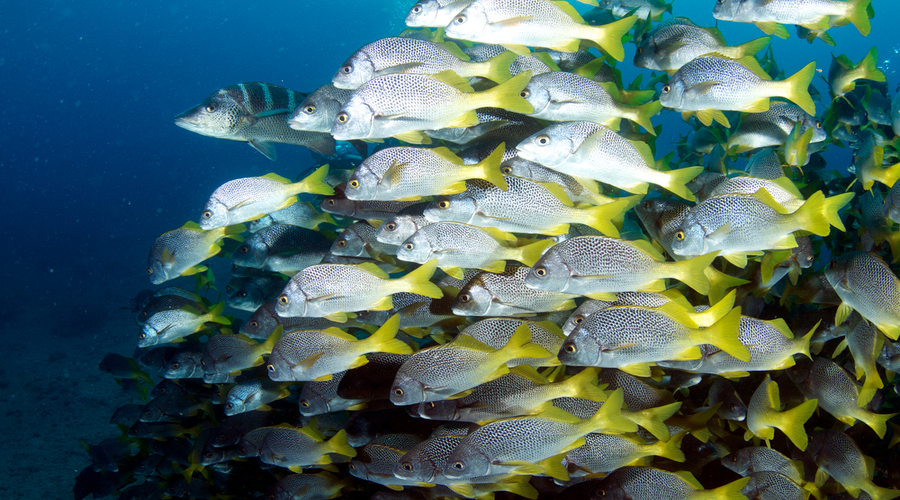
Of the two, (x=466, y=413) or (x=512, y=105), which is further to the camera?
(x=466, y=413)

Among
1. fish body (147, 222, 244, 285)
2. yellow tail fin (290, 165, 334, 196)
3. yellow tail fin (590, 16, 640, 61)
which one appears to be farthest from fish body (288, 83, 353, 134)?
yellow tail fin (590, 16, 640, 61)

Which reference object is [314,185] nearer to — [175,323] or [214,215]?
[214,215]

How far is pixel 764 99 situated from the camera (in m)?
2.57

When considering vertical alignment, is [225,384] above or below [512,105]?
below

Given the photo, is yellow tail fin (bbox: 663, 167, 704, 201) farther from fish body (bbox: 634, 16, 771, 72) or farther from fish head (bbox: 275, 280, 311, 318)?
fish head (bbox: 275, 280, 311, 318)

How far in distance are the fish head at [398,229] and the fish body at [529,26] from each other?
1111 millimetres

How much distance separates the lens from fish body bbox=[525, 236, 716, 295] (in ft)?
7.31

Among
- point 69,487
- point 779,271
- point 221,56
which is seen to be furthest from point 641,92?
point 221,56

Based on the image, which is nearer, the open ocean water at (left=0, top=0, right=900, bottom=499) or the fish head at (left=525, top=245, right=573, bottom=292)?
the fish head at (left=525, top=245, right=573, bottom=292)

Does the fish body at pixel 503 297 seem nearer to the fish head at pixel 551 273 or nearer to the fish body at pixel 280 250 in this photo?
the fish head at pixel 551 273

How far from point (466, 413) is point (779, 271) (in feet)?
6.82

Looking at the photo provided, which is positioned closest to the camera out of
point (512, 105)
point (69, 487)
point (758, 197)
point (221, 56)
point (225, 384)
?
point (758, 197)

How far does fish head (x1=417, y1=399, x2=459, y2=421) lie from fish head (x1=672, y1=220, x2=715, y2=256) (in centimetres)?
149

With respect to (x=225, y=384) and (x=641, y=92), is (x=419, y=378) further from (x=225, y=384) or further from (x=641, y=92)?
(x=225, y=384)
